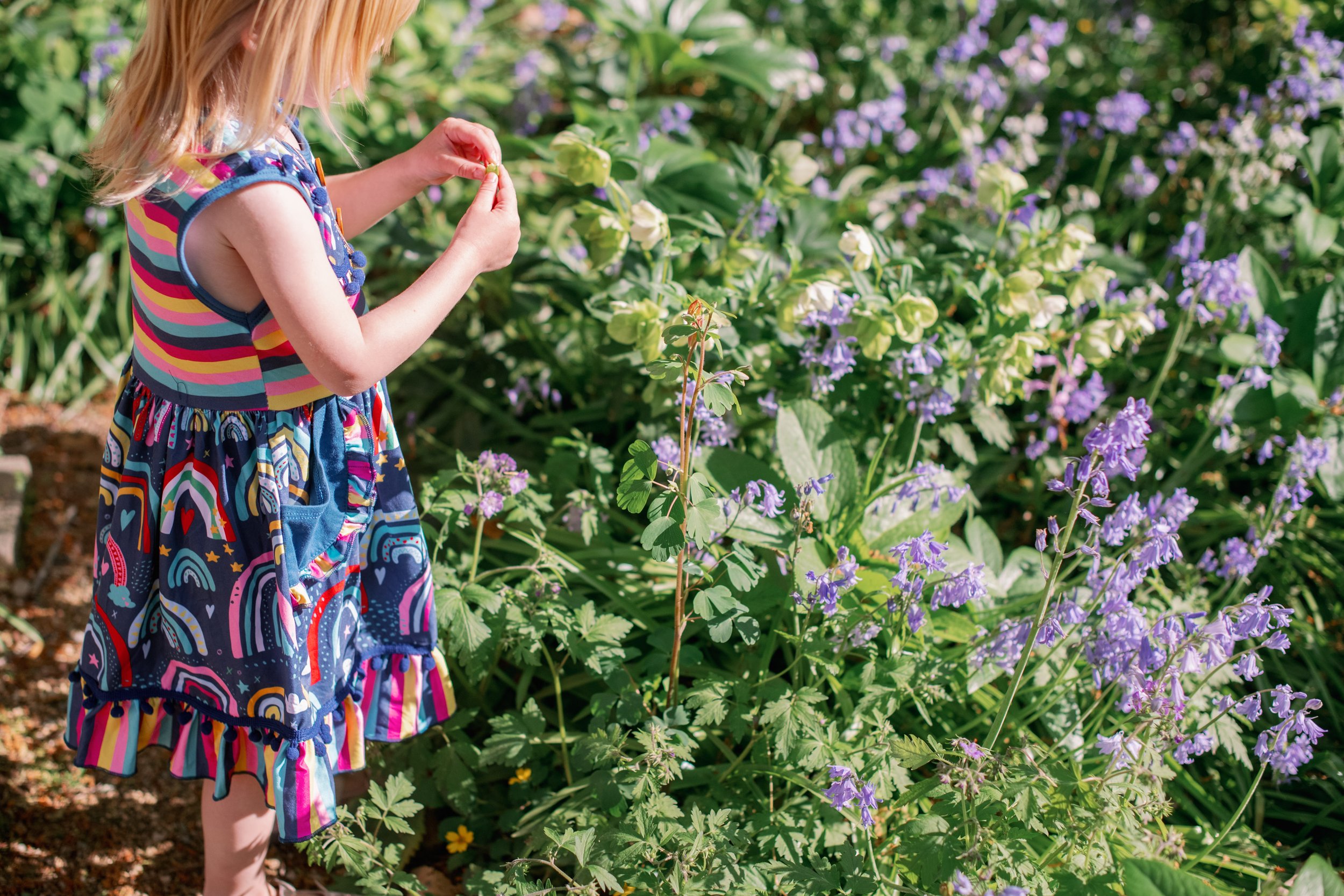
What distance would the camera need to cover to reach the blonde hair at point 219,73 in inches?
45.3

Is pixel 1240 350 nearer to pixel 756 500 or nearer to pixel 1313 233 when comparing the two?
pixel 1313 233

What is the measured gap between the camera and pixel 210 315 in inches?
49.3

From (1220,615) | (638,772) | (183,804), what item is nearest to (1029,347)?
(1220,615)

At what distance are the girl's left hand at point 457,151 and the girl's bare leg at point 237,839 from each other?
3.16 feet

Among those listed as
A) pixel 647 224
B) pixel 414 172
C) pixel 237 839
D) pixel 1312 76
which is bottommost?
pixel 237 839

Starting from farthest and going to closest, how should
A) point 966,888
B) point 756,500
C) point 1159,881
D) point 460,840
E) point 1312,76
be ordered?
point 1312,76, point 460,840, point 756,500, point 1159,881, point 966,888

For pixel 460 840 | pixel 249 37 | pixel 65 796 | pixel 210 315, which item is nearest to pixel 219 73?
pixel 249 37

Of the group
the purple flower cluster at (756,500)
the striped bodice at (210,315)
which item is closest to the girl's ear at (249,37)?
the striped bodice at (210,315)

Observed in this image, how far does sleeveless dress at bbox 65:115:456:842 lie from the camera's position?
1.27 metres

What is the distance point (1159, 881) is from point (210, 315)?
55.3 inches

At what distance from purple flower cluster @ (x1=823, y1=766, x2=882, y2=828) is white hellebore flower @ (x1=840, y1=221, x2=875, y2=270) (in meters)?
0.89

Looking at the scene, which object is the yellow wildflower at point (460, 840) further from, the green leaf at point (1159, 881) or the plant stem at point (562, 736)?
the green leaf at point (1159, 881)

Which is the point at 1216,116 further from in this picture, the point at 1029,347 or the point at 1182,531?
the point at 1029,347

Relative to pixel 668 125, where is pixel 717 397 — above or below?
below
